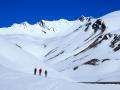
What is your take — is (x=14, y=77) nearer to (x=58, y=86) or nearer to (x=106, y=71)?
(x=58, y=86)

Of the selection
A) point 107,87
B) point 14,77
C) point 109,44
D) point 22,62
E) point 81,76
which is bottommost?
point 107,87

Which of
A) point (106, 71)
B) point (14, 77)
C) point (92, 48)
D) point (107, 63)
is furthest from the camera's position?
point (92, 48)

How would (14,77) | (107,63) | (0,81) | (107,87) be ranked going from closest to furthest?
(107,87) → (0,81) → (14,77) → (107,63)

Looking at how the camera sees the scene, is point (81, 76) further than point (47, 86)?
Yes

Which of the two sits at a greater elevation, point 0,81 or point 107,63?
point 107,63

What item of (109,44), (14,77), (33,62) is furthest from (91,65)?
(14,77)

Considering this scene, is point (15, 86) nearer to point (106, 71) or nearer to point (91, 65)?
point (106, 71)

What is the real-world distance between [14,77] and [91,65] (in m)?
108

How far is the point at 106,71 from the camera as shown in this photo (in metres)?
128

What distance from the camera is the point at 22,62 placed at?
72.6m

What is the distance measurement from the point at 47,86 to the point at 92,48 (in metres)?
164

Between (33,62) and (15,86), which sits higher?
(33,62)

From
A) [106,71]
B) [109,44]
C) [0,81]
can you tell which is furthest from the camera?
[109,44]

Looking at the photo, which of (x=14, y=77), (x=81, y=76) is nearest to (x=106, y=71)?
(x=81, y=76)
